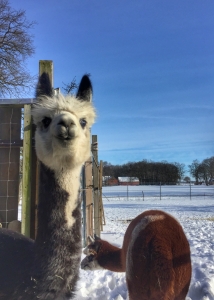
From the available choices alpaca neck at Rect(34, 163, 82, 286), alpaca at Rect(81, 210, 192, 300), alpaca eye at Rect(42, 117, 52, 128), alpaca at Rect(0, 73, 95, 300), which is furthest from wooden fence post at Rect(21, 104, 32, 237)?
alpaca at Rect(81, 210, 192, 300)

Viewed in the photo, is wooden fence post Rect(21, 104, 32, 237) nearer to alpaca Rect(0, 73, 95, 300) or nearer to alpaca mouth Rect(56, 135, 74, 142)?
alpaca Rect(0, 73, 95, 300)

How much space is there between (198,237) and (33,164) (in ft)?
16.0

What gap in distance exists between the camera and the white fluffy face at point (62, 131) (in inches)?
75.8

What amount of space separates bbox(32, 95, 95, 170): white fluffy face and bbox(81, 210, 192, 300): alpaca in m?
0.65

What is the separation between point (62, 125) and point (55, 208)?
1.91ft

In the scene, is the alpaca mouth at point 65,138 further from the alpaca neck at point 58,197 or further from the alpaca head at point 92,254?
the alpaca head at point 92,254

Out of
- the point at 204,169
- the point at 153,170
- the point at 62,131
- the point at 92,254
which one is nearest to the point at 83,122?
the point at 62,131

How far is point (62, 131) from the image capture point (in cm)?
189

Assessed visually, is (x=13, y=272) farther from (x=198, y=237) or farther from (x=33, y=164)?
(x=198, y=237)

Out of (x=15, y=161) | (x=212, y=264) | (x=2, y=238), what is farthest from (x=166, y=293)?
(x=212, y=264)

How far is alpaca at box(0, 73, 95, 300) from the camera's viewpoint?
77.7 inches

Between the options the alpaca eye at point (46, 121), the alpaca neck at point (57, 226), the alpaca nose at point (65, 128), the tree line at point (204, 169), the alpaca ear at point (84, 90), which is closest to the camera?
the alpaca nose at point (65, 128)

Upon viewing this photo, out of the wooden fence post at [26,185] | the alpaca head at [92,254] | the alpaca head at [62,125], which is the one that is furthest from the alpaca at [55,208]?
the wooden fence post at [26,185]

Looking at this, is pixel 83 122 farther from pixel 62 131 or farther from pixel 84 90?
pixel 62 131
